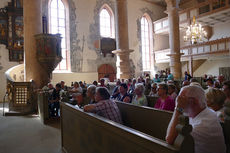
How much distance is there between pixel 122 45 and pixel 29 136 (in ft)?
20.3

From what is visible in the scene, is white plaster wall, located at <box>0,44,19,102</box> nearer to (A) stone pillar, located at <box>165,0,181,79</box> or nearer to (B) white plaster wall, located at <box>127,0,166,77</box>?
(B) white plaster wall, located at <box>127,0,166,77</box>

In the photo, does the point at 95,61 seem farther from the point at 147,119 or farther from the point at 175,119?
the point at 175,119

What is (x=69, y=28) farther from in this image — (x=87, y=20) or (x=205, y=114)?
(x=205, y=114)

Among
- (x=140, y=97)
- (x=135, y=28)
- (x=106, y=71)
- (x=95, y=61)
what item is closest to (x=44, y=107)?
(x=140, y=97)

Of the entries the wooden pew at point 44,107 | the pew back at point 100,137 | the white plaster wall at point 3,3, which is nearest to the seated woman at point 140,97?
the pew back at point 100,137

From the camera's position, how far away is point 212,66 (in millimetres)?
17016

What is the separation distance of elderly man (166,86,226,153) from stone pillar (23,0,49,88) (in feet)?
22.7

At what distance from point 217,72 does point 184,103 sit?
55.9 feet

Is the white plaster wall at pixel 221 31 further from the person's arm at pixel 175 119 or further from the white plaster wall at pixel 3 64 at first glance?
the person's arm at pixel 175 119

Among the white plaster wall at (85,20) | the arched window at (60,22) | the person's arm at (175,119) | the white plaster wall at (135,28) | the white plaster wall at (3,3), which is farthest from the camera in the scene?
the white plaster wall at (135,28)

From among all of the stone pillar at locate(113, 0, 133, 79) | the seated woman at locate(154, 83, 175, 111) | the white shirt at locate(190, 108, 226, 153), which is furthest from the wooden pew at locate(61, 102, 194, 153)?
the stone pillar at locate(113, 0, 133, 79)

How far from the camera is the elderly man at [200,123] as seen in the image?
153cm

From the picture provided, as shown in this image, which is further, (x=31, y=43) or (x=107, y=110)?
(x=31, y=43)

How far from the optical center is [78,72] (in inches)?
590
